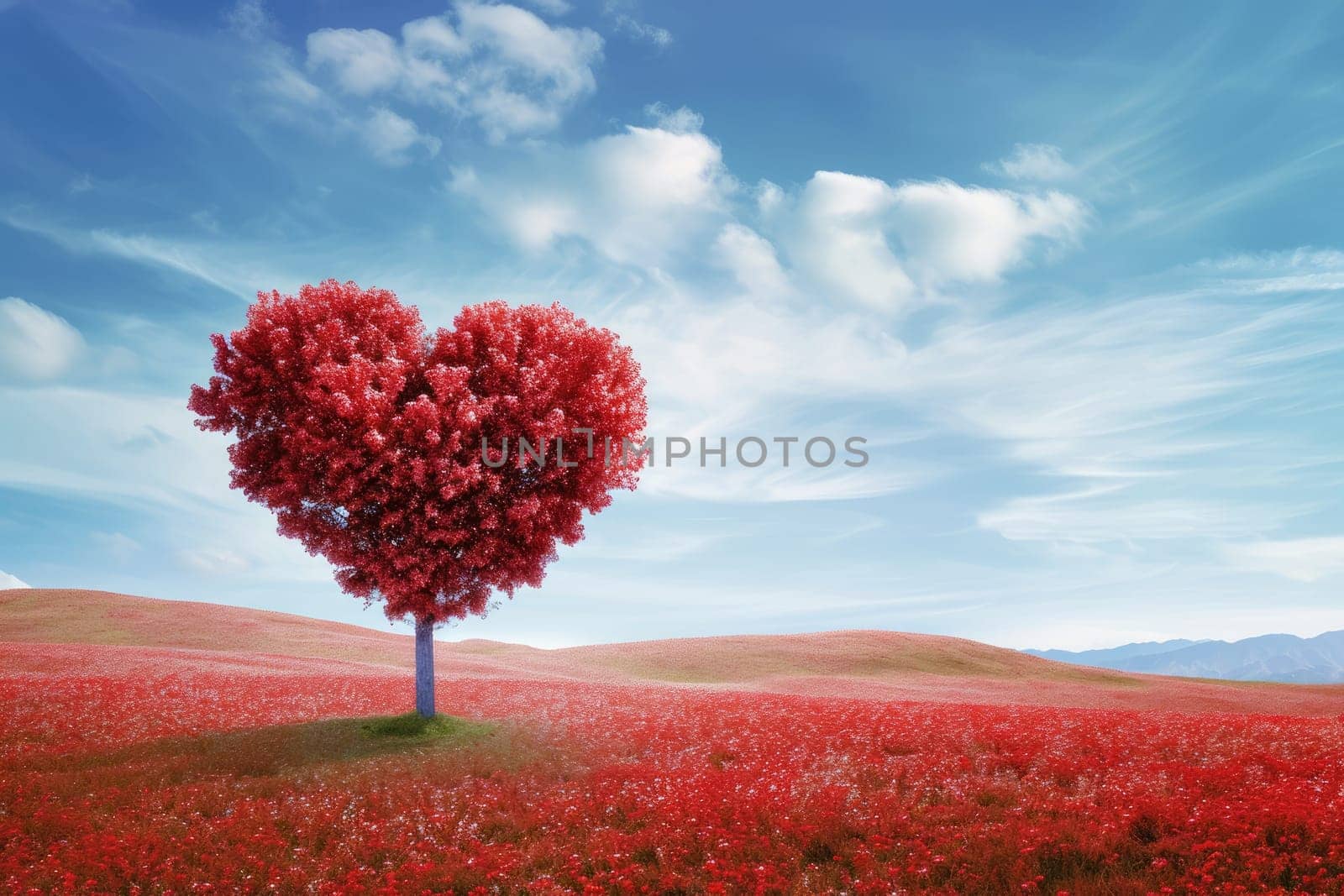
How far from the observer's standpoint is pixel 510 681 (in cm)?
4344

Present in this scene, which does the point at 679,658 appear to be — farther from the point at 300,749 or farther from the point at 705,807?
the point at 705,807

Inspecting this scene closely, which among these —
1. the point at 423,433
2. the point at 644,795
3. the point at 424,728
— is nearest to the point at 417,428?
the point at 423,433

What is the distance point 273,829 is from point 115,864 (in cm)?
297

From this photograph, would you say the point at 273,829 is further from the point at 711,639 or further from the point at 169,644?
the point at 711,639

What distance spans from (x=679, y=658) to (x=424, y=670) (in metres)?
40.1

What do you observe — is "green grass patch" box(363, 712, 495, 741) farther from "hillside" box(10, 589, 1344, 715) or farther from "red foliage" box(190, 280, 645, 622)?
"hillside" box(10, 589, 1344, 715)

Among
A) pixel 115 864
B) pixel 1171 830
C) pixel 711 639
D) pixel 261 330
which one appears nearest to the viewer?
pixel 1171 830

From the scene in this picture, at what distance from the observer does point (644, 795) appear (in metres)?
18.9

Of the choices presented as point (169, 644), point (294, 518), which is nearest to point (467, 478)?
point (294, 518)

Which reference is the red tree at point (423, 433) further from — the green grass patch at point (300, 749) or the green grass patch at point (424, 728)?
the green grass patch at point (300, 749)

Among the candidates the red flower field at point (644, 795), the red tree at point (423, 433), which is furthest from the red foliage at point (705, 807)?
the red tree at point (423, 433)

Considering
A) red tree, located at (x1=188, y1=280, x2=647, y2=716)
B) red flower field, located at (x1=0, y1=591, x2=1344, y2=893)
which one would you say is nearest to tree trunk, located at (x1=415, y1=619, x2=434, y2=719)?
red tree, located at (x1=188, y1=280, x2=647, y2=716)

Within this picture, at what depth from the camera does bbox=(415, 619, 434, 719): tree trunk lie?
27859 millimetres

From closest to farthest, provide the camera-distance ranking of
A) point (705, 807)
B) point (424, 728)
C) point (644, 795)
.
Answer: point (705, 807), point (644, 795), point (424, 728)
